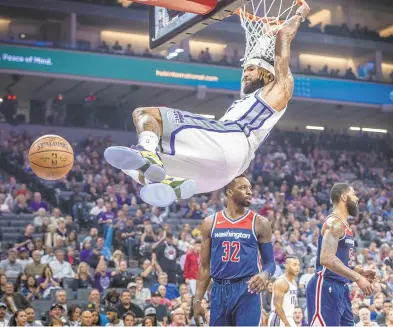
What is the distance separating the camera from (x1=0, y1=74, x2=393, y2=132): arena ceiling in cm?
2400

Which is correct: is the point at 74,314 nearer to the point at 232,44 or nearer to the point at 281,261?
the point at 281,261

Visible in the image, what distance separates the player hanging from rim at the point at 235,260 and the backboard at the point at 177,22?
5.26ft

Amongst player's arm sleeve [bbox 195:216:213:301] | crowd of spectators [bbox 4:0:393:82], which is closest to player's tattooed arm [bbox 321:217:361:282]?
player's arm sleeve [bbox 195:216:213:301]

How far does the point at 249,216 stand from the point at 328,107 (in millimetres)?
21957

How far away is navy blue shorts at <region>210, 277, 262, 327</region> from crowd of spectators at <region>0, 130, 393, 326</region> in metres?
3.45

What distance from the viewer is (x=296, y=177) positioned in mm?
22141


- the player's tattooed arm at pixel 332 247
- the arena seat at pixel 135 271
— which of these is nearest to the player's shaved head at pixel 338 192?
the player's tattooed arm at pixel 332 247

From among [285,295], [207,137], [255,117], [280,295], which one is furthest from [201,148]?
[285,295]

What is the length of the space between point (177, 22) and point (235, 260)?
244 centimetres

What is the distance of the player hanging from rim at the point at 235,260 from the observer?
21.3ft

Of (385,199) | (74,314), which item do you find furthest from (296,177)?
(74,314)

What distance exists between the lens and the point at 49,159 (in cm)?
689

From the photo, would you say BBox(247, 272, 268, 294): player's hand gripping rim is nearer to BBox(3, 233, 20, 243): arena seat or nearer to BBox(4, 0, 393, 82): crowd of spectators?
BBox(3, 233, 20, 243): arena seat

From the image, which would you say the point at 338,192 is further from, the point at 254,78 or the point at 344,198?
the point at 254,78
